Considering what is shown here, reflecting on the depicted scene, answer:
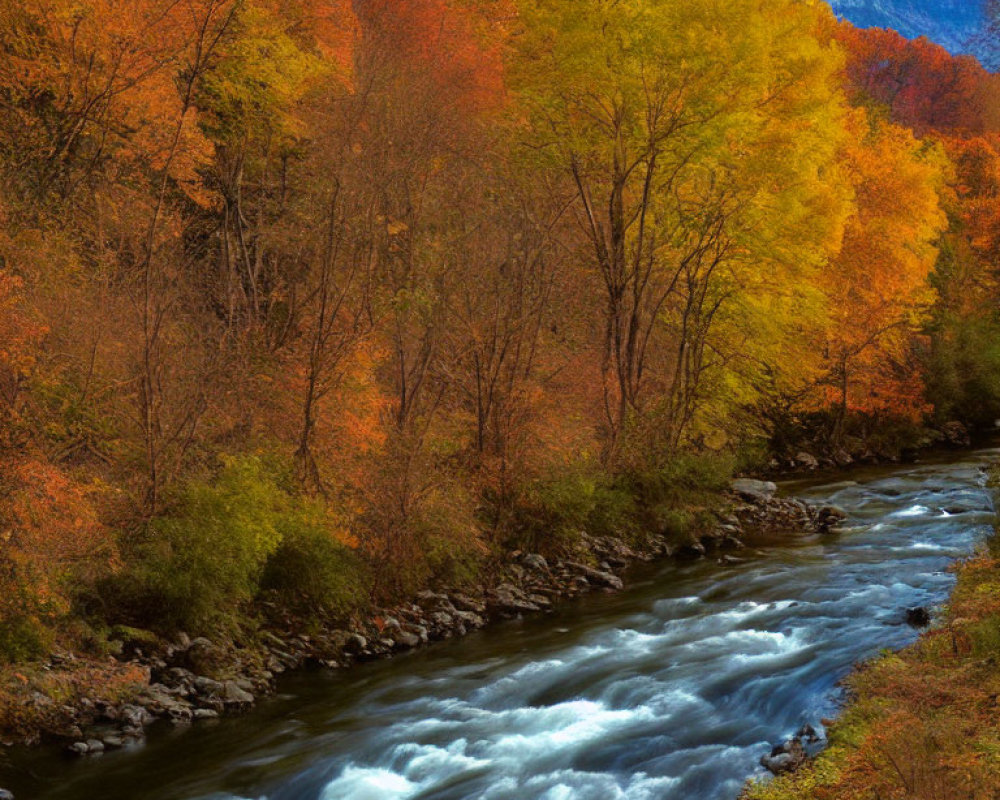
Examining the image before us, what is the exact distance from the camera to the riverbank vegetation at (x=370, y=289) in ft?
39.5

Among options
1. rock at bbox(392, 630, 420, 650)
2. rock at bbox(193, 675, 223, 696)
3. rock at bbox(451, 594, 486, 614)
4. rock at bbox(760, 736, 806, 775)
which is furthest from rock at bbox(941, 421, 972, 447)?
rock at bbox(193, 675, 223, 696)

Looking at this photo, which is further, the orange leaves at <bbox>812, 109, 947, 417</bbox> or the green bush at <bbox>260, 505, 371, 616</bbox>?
the orange leaves at <bbox>812, 109, 947, 417</bbox>

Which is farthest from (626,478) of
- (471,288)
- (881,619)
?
(881,619)

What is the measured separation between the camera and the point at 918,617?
1280 centimetres

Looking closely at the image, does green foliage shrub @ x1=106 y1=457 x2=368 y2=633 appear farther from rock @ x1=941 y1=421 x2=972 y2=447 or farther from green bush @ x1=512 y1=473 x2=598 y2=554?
rock @ x1=941 y1=421 x2=972 y2=447

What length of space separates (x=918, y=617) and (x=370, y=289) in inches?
337

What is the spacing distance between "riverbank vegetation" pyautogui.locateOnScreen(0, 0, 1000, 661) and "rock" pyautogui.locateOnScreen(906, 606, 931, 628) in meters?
5.33

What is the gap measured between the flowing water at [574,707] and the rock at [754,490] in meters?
5.06

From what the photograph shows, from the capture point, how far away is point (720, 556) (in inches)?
701

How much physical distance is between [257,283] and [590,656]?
9975mm

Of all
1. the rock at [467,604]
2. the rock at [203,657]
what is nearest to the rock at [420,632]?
the rock at [467,604]

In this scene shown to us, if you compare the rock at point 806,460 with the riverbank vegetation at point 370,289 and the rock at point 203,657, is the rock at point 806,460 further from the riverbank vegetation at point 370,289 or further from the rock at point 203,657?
the rock at point 203,657

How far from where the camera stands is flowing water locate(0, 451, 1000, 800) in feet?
30.8

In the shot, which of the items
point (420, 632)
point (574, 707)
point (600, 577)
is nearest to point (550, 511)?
point (600, 577)
